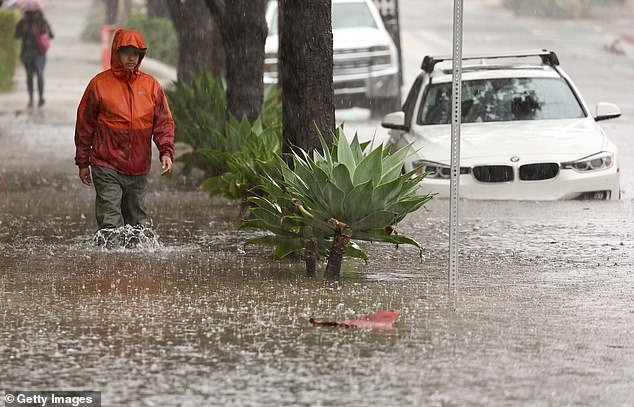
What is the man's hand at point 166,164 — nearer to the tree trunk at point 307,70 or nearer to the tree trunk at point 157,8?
the tree trunk at point 307,70

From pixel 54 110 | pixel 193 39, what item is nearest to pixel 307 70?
pixel 193 39

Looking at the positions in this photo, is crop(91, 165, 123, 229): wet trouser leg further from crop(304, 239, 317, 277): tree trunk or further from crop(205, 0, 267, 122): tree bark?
crop(205, 0, 267, 122): tree bark

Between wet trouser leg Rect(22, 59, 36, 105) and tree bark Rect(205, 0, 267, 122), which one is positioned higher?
tree bark Rect(205, 0, 267, 122)

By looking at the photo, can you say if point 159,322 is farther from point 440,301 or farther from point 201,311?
point 440,301

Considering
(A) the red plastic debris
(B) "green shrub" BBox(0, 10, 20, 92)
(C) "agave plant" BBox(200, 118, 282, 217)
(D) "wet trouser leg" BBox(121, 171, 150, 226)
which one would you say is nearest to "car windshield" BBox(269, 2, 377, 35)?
(B) "green shrub" BBox(0, 10, 20, 92)

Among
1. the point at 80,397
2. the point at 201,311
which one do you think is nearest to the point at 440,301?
the point at 201,311

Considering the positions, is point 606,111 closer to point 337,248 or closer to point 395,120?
point 395,120

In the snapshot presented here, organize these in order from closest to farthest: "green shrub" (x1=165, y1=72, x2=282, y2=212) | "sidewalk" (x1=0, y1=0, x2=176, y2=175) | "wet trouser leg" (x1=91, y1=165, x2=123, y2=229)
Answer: "wet trouser leg" (x1=91, y1=165, x2=123, y2=229) < "green shrub" (x1=165, y1=72, x2=282, y2=212) < "sidewalk" (x1=0, y1=0, x2=176, y2=175)

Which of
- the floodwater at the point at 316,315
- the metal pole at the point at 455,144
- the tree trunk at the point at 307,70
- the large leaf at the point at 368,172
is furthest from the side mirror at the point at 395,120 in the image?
the metal pole at the point at 455,144

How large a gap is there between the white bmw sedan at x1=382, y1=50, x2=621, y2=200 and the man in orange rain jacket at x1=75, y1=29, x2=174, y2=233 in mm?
3111

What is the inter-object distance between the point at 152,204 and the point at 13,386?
8.23 metres

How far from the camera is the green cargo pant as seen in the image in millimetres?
12078

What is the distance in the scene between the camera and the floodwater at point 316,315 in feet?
24.2

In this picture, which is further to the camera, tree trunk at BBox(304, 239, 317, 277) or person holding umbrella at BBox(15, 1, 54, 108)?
person holding umbrella at BBox(15, 1, 54, 108)
